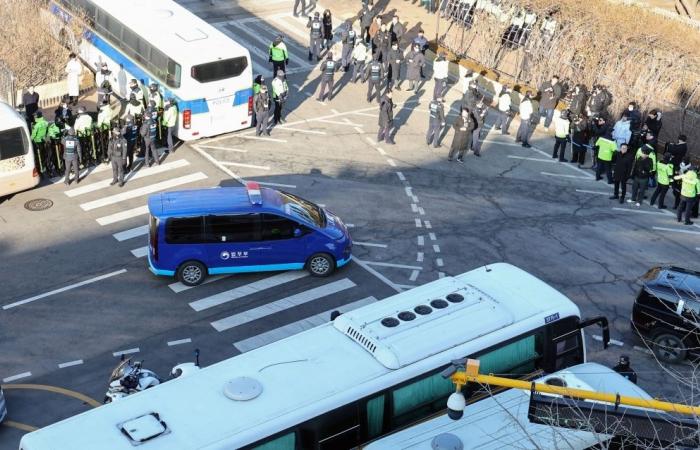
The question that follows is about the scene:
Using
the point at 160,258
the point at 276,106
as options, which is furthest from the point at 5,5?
the point at 160,258

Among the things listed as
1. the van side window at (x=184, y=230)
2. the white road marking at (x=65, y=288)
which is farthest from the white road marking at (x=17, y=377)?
the van side window at (x=184, y=230)

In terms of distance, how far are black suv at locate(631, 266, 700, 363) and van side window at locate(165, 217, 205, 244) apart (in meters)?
9.28

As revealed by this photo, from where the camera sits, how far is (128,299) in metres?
21.8

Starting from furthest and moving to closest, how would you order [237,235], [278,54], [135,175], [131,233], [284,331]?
[278,54], [135,175], [131,233], [237,235], [284,331]

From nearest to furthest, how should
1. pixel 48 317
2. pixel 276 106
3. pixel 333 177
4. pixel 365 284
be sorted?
pixel 48 317 → pixel 365 284 → pixel 333 177 → pixel 276 106

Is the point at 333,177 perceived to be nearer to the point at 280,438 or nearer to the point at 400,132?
the point at 400,132

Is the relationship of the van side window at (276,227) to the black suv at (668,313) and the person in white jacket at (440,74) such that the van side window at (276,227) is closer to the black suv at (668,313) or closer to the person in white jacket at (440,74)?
the black suv at (668,313)

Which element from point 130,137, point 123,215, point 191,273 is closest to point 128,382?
point 191,273

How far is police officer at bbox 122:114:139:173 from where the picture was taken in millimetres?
27312

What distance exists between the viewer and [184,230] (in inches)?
844

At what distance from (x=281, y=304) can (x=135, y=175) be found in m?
7.79

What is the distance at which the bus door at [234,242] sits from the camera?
849 inches

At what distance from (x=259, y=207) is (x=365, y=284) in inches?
123

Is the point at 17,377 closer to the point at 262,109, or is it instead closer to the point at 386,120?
the point at 262,109
